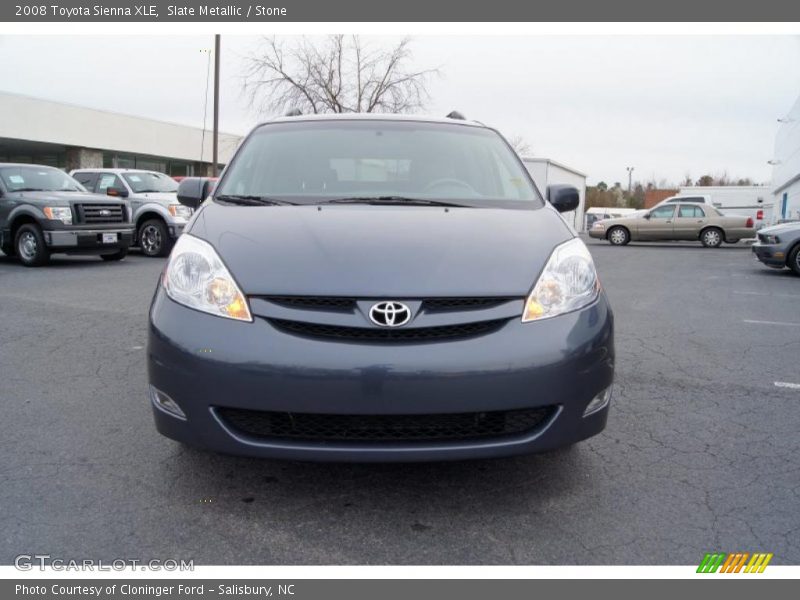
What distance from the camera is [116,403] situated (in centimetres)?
389

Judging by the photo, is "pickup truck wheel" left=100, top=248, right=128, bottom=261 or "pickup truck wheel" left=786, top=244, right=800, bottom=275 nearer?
"pickup truck wheel" left=786, top=244, right=800, bottom=275

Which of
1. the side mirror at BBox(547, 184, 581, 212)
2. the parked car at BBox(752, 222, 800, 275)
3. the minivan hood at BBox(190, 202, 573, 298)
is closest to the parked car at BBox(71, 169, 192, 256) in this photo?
the side mirror at BBox(547, 184, 581, 212)

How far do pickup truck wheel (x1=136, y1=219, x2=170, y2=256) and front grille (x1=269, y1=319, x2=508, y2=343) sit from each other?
11715 mm

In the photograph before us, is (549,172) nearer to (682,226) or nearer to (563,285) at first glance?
(682,226)

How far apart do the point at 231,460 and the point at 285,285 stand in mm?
1025

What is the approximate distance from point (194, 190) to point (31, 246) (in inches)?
344

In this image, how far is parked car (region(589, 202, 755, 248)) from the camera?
74.0 feet

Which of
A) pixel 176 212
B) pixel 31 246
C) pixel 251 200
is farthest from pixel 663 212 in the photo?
pixel 251 200

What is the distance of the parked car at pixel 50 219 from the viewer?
36.1 feet

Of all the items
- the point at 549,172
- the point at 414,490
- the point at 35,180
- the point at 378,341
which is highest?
the point at 549,172

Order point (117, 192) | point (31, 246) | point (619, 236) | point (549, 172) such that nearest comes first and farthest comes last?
point (31, 246)
point (117, 192)
point (619, 236)
point (549, 172)

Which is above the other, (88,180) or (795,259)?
(88,180)

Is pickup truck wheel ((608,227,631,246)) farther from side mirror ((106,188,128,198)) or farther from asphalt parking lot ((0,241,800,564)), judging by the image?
asphalt parking lot ((0,241,800,564))

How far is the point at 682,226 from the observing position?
23.0m
